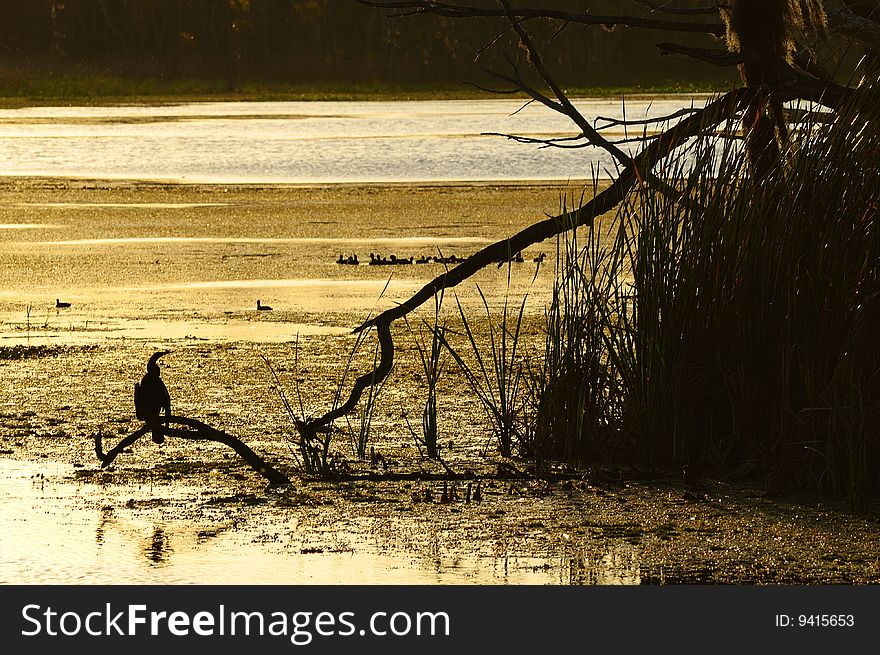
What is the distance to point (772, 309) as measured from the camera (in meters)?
A: 5.96

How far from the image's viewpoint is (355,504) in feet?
18.6

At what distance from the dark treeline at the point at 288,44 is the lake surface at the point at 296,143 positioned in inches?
472

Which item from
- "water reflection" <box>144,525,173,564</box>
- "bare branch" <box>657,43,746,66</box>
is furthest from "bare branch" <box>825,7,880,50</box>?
"water reflection" <box>144,525,173,564</box>

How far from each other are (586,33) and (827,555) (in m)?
52.8

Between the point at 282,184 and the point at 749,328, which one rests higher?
the point at 749,328

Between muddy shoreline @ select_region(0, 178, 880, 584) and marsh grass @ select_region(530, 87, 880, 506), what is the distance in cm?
18

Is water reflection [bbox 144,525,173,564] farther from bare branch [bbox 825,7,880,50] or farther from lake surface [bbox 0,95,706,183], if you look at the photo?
lake surface [bbox 0,95,706,183]

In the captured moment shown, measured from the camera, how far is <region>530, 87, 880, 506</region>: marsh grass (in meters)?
5.85

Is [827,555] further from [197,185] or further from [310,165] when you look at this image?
[310,165]

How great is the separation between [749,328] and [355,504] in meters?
1.38

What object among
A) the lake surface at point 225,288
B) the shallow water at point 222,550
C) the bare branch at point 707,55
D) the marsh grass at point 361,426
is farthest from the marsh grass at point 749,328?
the shallow water at point 222,550

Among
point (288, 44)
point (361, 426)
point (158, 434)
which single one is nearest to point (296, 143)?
point (361, 426)

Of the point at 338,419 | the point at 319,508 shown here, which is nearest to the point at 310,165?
the point at 338,419

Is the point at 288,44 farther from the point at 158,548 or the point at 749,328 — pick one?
the point at 158,548
